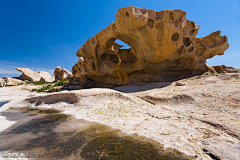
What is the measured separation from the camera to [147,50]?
36.8 ft

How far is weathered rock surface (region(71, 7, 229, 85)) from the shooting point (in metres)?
9.48

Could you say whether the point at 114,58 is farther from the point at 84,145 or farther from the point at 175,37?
the point at 84,145

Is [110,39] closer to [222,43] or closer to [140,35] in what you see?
[140,35]

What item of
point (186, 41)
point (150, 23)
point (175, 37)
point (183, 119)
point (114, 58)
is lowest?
point (183, 119)

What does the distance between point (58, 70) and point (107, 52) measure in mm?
17923

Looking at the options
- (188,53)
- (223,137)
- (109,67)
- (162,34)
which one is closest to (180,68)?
(188,53)

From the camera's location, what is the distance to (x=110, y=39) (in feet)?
41.1

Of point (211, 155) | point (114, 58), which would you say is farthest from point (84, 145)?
point (114, 58)

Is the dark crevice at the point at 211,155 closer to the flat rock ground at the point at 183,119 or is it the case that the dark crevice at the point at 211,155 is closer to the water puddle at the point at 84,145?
the flat rock ground at the point at 183,119

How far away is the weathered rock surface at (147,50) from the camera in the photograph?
9484 millimetres

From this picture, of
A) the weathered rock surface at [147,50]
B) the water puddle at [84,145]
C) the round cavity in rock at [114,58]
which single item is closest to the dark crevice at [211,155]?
the water puddle at [84,145]

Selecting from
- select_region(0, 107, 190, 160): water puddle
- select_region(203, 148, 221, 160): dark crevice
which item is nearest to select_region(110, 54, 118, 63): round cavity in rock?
select_region(0, 107, 190, 160): water puddle

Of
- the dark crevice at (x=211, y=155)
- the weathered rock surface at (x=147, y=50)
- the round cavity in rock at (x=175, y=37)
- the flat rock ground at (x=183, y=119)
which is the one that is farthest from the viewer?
the round cavity in rock at (x=175, y=37)

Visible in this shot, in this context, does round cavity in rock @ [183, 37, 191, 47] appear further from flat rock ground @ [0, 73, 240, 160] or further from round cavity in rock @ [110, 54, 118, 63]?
round cavity in rock @ [110, 54, 118, 63]
